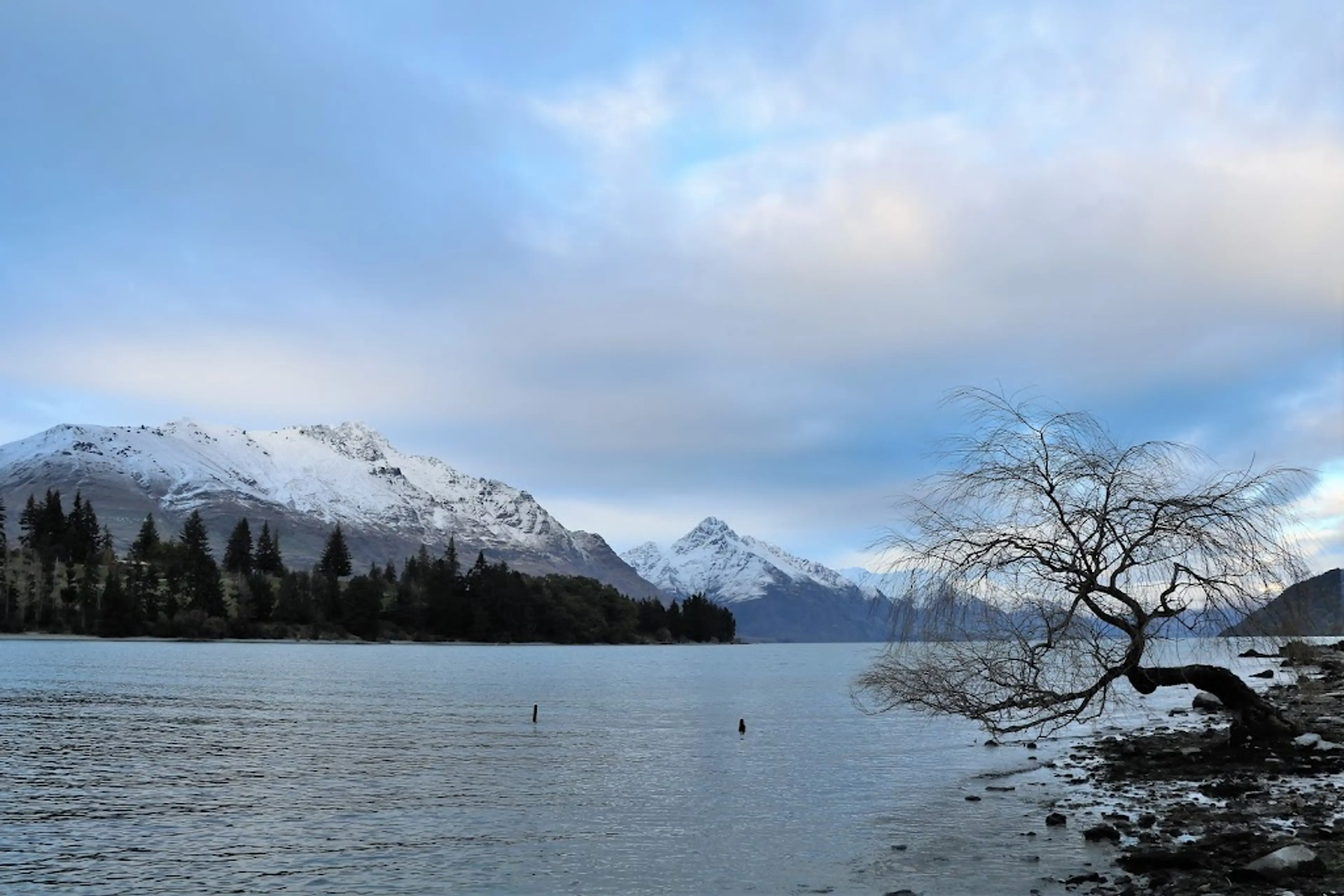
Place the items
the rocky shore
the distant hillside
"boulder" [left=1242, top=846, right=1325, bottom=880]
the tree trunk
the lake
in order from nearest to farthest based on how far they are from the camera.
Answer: "boulder" [left=1242, top=846, right=1325, bottom=880]
the rocky shore
the lake
the distant hillside
the tree trunk

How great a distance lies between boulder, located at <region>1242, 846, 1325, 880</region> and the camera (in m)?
19.4

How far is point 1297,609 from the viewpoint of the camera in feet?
95.6

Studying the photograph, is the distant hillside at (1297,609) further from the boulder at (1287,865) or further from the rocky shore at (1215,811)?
→ the boulder at (1287,865)

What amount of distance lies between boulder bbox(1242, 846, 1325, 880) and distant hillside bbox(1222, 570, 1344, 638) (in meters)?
10.1

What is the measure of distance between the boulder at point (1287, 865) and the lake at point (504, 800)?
12.6 ft

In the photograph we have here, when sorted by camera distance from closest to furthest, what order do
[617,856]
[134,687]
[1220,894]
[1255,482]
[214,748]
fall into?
[1220,894], [617,856], [1255,482], [214,748], [134,687]

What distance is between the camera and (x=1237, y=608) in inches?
1139

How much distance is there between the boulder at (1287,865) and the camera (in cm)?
1939

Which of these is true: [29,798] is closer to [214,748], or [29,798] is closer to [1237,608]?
[214,748]

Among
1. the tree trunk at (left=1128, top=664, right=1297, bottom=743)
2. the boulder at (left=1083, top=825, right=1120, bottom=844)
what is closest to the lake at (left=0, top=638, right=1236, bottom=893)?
the boulder at (left=1083, top=825, right=1120, bottom=844)

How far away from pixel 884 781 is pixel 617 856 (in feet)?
51.3

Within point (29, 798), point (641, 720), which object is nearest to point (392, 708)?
point (641, 720)

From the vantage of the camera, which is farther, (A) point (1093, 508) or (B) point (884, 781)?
(B) point (884, 781)

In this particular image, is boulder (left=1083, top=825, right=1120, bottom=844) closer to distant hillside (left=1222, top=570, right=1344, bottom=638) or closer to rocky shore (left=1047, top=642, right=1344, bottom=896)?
rocky shore (left=1047, top=642, right=1344, bottom=896)
